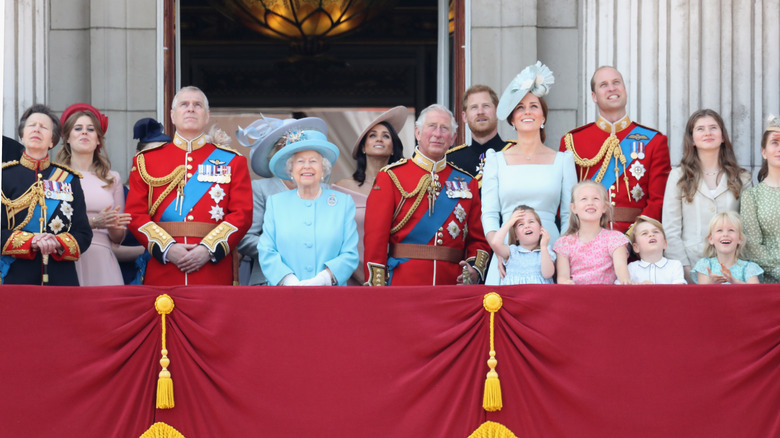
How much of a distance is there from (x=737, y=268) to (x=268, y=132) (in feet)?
8.75

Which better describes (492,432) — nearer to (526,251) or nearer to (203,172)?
(526,251)

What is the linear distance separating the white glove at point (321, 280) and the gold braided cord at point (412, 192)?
56 cm

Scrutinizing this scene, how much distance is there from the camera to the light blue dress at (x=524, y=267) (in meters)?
5.88

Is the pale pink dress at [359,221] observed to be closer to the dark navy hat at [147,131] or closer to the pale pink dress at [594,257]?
the dark navy hat at [147,131]

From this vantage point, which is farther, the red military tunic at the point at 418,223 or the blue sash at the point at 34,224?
the red military tunic at the point at 418,223

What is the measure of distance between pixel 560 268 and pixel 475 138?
5.23ft

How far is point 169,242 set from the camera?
6289mm

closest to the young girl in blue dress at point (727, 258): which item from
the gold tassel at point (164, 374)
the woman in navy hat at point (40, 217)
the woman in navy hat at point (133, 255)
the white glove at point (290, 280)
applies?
the white glove at point (290, 280)

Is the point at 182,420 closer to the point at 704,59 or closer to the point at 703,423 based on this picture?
the point at 703,423

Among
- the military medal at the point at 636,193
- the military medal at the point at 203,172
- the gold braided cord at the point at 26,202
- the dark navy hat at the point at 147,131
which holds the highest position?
the dark navy hat at the point at 147,131

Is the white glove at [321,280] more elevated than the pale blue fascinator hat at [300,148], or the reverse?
the pale blue fascinator hat at [300,148]

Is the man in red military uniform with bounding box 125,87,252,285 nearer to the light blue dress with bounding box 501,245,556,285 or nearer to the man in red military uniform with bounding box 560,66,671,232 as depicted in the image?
the light blue dress with bounding box 501,245,556,285

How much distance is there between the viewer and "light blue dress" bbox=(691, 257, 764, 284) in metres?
5.96

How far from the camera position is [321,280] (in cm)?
606
